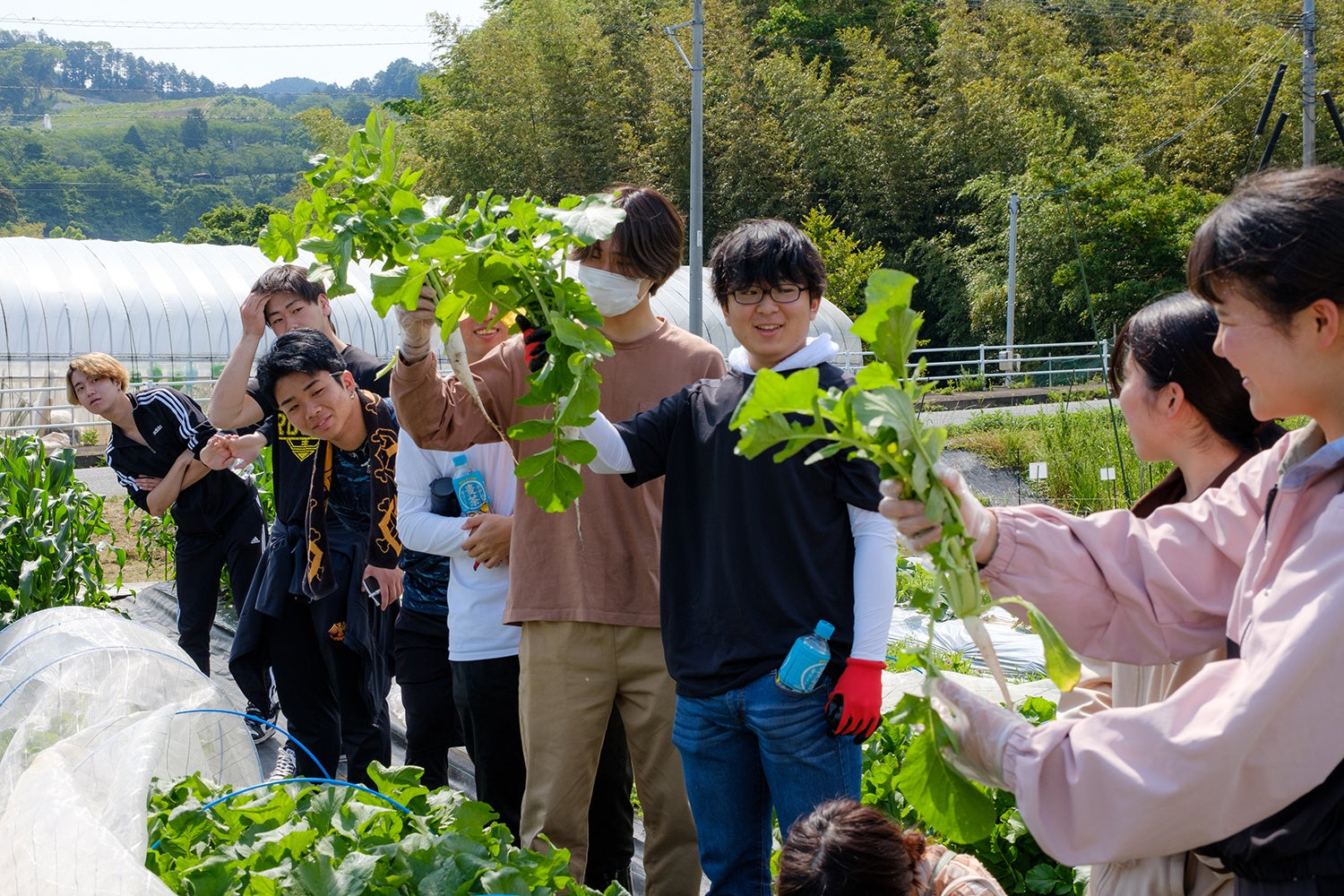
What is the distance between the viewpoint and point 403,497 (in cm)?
330

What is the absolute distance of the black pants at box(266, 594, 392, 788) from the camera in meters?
3.63

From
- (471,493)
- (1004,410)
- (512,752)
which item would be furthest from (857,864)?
(1004,410)

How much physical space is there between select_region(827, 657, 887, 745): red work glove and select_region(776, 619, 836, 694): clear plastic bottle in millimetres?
50

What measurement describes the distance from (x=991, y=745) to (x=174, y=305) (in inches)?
787

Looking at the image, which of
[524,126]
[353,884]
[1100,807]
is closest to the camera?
[1100,807]

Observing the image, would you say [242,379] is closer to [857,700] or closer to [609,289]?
[609,289]

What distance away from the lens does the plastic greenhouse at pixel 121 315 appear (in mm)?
17953

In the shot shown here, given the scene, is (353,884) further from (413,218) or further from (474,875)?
(413,218)

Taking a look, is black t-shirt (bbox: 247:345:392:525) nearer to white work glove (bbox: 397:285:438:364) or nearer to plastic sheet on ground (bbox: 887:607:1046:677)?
white work glove (bbox: 397:285:438:364)

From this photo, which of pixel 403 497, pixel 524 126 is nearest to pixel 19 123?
pixel 524 126

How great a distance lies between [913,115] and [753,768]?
32132 mm

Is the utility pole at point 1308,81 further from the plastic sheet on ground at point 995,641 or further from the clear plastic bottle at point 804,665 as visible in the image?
the clear plastic bottle at point 804,665

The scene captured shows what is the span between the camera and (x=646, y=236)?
8.65 feet

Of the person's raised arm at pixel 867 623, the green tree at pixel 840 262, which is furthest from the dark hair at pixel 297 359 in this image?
the green tree at pixel 840 262
